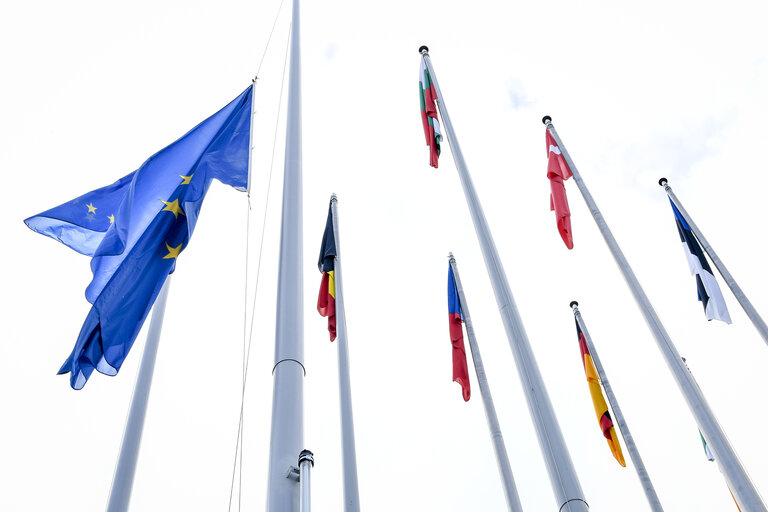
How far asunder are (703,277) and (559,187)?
10.3ft

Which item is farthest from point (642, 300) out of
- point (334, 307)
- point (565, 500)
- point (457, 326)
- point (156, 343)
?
point (156, 343)

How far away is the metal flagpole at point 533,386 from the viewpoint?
6530mm

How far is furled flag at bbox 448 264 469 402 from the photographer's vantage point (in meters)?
12.9

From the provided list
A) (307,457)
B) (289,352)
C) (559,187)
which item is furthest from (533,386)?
(559,187)

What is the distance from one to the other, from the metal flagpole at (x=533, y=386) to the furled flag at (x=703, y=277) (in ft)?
16.8

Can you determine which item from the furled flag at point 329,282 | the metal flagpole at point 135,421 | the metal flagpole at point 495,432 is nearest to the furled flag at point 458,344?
the metal flagpole at point 495,432

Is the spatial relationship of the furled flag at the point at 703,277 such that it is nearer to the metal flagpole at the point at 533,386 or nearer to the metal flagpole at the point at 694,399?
the metal flagpole at the point at 694,399

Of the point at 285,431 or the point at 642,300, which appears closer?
the point at 285,431

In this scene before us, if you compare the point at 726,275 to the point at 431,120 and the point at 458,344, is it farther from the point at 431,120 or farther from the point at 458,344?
the point at 431,120

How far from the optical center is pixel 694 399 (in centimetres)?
778

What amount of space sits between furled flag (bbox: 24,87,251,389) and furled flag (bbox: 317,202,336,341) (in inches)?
179

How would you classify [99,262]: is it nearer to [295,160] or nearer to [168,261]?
[168,261]

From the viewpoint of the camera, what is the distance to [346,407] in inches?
433

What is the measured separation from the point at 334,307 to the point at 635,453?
250 inches
